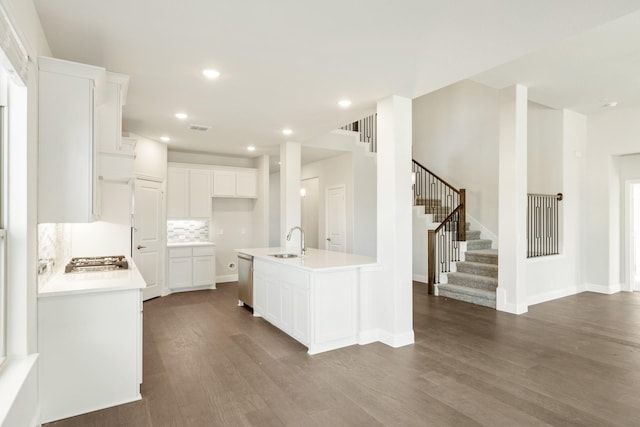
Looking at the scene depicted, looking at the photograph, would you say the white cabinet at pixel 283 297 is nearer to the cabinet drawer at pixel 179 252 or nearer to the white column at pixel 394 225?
the white column at pixel 394 225

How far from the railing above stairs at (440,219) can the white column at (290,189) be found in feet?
7.74

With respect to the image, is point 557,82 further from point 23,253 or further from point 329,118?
point 23,253

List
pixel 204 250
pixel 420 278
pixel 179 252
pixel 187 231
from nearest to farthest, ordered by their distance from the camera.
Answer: pixel 179 252 < pixel 204 250 < pixel 187 231 < pixel 420 278

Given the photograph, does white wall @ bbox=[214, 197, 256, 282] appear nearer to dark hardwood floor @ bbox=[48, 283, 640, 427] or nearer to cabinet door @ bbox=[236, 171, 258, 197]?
cabinet door @ bbox=[236, 171, 258, 197]

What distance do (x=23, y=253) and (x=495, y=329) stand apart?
14.8ft

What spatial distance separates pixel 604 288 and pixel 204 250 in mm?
7085

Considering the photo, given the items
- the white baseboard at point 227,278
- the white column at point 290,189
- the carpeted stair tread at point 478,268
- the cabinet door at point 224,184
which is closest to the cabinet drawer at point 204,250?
the white baseboard at point 227,278

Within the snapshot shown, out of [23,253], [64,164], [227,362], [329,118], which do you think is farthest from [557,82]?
[23,253]

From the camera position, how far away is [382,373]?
314cm

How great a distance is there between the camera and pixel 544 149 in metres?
6.25

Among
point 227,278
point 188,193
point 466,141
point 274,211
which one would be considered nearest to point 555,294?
point 466,141

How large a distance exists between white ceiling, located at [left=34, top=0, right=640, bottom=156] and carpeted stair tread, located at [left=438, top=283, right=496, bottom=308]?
3.13 meters

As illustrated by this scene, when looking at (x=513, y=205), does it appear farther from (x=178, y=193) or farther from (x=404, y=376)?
(x=178, y=193)

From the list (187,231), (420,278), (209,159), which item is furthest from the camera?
(209,159)
